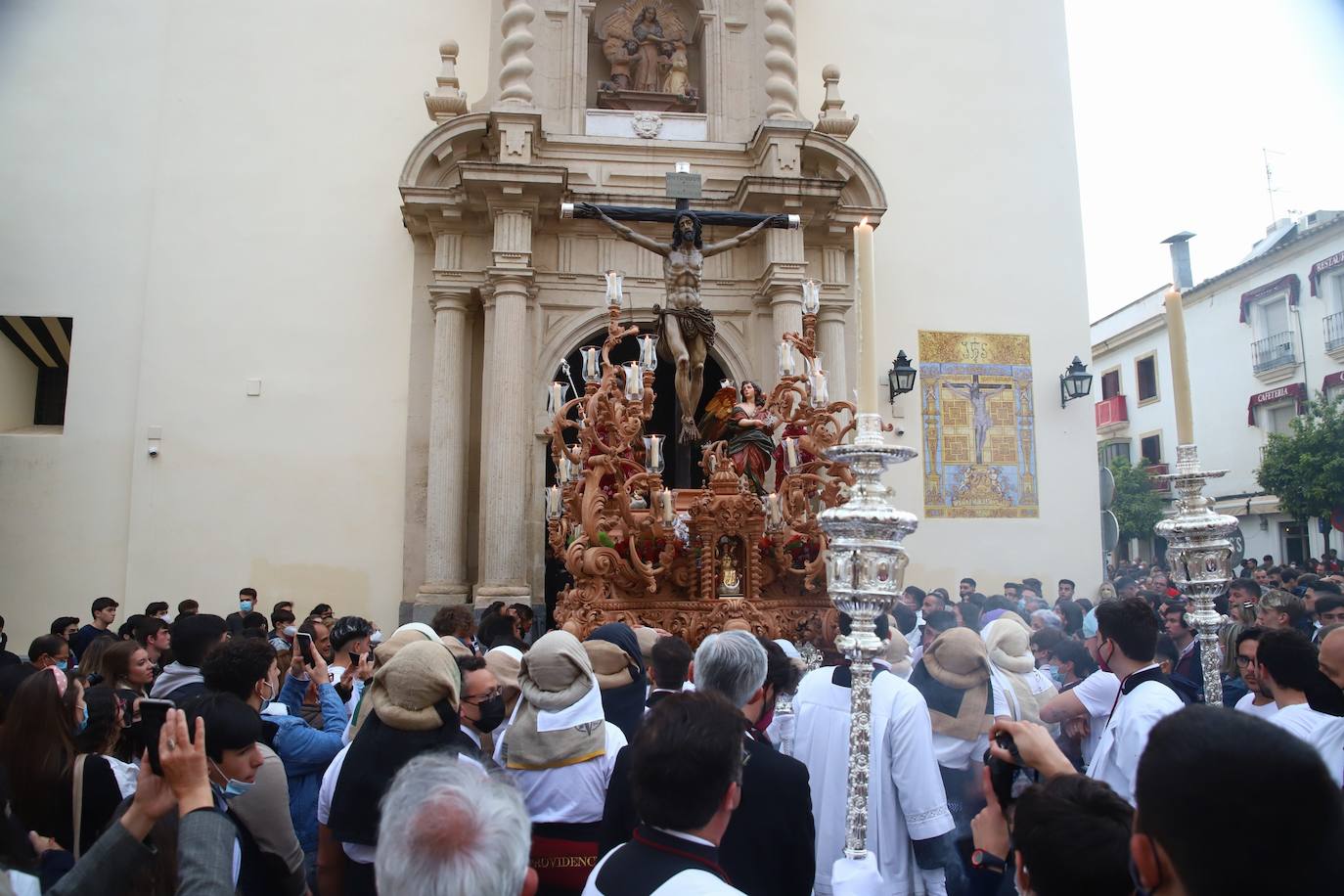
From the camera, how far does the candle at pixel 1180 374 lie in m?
3.74

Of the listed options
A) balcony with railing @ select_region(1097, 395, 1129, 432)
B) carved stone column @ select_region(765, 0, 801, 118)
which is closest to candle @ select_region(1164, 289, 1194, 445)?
carved stone column @ select_region(765, 0, 801, 118)

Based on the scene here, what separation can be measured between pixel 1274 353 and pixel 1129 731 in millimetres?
24635

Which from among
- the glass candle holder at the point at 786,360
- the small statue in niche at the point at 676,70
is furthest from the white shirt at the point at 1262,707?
the small statue in niche at the point at 676,70

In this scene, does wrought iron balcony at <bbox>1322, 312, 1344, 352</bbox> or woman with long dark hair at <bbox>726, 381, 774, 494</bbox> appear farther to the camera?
wrought iron balcony at <bbox>1322, 312, 1344, 352</bbox>

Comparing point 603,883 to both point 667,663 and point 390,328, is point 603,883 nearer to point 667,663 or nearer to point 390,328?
point 667,663

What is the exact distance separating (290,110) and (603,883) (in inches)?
549

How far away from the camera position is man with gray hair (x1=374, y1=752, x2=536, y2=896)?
1806 mm

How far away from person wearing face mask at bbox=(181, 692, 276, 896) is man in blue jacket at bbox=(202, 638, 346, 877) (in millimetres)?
407

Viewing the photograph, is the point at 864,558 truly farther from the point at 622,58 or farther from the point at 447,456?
the point at 622,58

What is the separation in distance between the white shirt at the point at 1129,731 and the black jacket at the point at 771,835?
3.87ft

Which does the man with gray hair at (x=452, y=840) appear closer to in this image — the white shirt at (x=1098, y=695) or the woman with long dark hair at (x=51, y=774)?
the woman with long dark hair at (x=51, y=774)

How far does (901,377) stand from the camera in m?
13.4

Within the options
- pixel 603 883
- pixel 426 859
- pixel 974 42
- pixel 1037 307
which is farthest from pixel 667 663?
pixel 974 42

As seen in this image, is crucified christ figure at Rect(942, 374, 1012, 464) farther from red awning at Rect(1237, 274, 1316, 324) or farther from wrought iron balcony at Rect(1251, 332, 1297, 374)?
red awning at Rect(1237, 274, 1316, 324)
